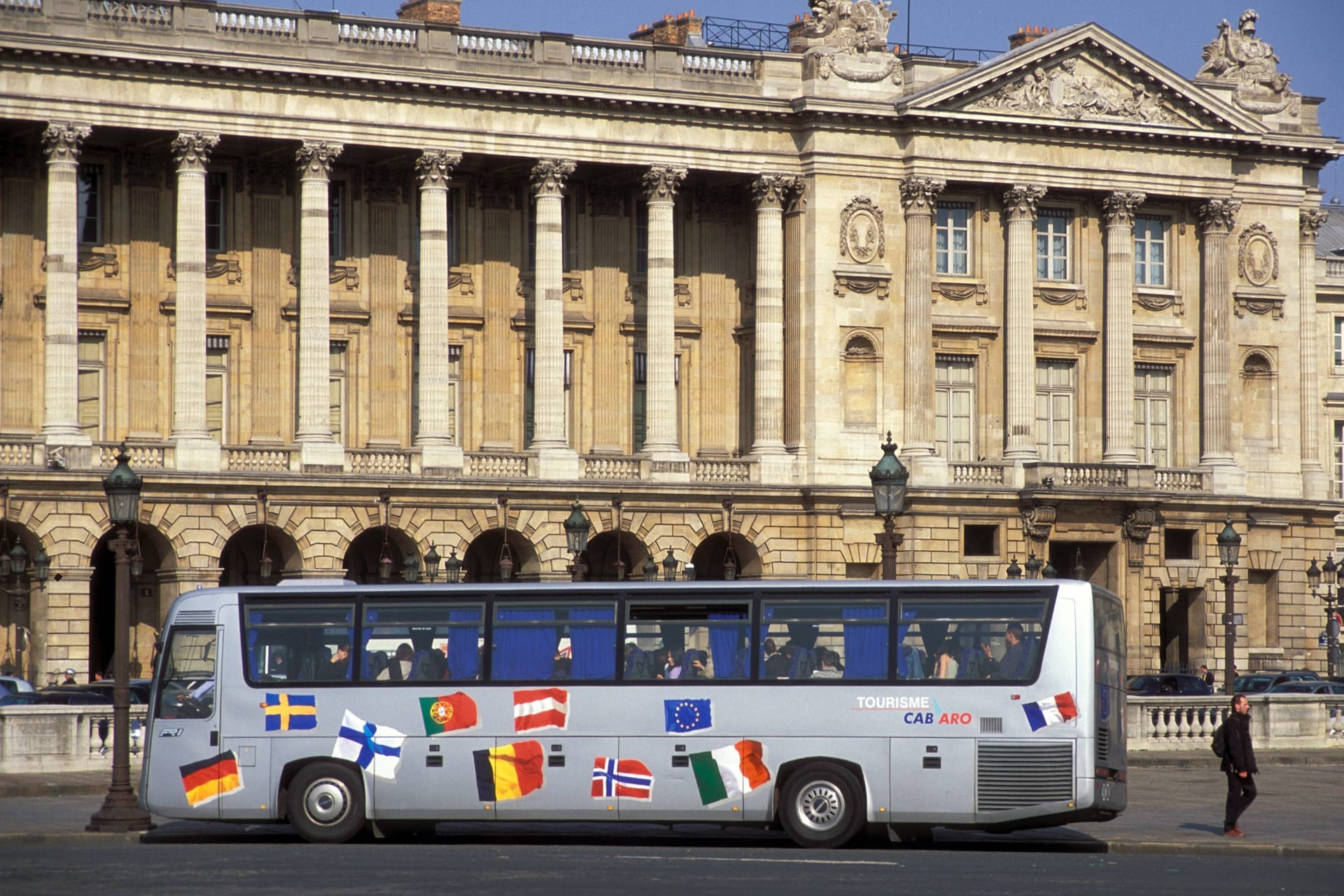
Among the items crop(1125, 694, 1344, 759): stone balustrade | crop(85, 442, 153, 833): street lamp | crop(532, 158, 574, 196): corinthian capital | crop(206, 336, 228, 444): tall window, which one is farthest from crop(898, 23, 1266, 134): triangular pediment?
crop(85, 442, 153, 833): street lamp

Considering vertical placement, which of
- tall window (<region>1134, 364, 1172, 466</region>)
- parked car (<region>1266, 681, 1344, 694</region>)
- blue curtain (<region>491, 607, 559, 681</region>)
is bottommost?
parked car (<region>1266, 681, 1344, 694</region>)

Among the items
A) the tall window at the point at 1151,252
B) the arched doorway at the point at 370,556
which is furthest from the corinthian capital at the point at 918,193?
the arched doorway at the point at 370,556

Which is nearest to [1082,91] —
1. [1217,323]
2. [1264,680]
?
[1217,323]

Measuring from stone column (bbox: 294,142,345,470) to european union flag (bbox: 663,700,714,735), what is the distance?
111 ft

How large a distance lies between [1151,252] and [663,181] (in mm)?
16119

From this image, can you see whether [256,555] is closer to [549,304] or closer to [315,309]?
[315,309]

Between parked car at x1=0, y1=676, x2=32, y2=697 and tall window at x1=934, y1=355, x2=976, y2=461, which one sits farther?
tall window at x1=934, y1=355, x2=976, y2=461

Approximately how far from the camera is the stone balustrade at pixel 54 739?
4191 centimetres

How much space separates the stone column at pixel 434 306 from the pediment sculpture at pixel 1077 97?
1581cm

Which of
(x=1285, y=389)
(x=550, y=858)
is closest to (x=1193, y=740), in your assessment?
(x=550, y=858)

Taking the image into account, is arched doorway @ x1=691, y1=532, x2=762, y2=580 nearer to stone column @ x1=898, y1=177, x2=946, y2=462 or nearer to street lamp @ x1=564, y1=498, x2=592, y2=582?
stone column @ x1=898, y1=177, x2=946, y2=462

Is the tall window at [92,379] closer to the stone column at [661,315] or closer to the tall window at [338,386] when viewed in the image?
the tall window at [338,386]

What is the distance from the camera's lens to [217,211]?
6619 centimetres

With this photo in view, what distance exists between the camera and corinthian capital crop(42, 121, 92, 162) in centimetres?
6128
